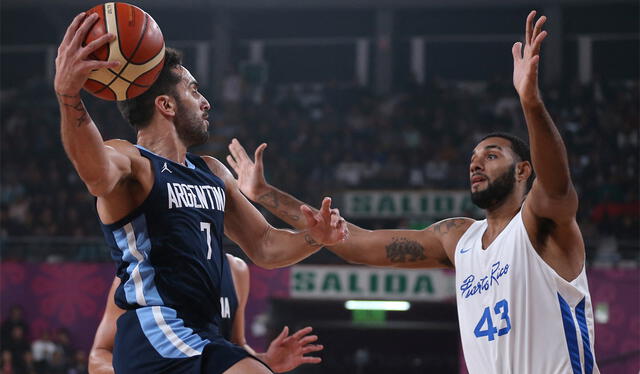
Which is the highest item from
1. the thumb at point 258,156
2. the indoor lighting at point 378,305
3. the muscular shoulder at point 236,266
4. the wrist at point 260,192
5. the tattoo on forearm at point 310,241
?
the thumb at point 258,156


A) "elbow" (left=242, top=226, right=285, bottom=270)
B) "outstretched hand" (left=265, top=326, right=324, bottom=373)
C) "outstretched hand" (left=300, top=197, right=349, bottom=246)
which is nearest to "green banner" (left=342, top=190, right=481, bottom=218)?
"outstretched hand" (left=265, top=326, right=324, bottom=373)

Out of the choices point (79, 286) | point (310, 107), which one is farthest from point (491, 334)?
point (310, 107)

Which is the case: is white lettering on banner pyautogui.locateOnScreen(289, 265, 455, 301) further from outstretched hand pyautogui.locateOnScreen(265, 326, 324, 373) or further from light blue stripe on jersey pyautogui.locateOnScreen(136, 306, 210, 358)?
light blue stripe on jersey pyautogui.locateOnScreen(136, 306, 210, 358)

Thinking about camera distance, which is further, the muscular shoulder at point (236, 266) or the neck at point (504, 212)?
the muscular shoulder at point (236, 266)

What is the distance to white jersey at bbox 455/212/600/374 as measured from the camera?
3.82 metres

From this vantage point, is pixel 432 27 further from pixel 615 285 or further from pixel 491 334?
pixel 491 334

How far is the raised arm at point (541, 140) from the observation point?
11.3 feet

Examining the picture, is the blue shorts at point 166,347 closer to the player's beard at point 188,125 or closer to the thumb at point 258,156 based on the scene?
the player's beard at point 188,125

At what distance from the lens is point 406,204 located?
13547mm

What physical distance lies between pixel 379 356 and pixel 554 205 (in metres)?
10.4

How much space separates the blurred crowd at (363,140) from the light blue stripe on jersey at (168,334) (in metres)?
10.4

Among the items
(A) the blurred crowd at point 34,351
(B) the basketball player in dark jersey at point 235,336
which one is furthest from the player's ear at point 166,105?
(A) the blurred crowd at point 34,351

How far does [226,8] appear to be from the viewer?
2056 cm

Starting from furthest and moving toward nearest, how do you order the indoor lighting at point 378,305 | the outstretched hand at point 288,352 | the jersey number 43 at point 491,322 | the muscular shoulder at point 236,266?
1. the indoor lighting at point 378,305
2. the muscular shoulder at point 236,266
3. the outstretched hand at point 288,352
4. the jersey number 43 at point 491,322
